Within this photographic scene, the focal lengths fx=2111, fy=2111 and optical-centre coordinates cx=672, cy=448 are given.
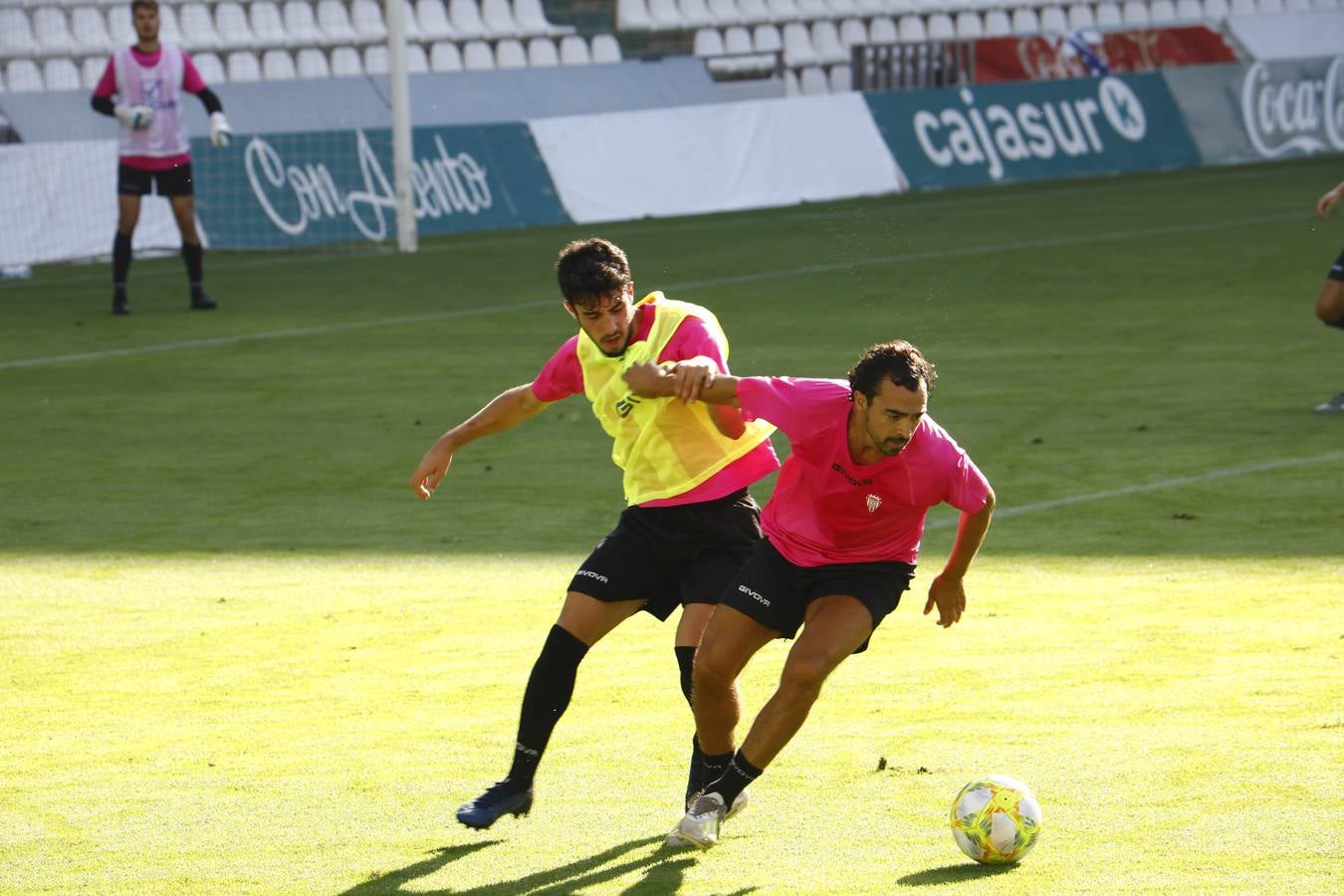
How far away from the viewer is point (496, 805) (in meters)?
5.39

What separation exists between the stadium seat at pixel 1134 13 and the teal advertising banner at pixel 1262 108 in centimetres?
379

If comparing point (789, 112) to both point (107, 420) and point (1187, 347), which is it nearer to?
point (1187, 347)

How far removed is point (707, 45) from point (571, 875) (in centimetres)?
2658

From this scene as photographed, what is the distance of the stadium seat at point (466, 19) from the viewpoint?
28.8 meters

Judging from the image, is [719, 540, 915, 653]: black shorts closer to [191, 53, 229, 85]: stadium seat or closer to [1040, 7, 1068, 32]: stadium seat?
[191, 53, 229, 85]: stadium seat

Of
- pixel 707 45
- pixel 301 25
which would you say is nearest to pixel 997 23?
pixel 707 45

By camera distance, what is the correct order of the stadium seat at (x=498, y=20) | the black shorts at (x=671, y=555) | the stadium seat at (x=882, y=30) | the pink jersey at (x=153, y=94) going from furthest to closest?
the stadium seat at (x=882, y=30) → the stadium seat at (x=498, y=20) → the pink jersey at (x=153, y=94) → the black shorts at (x=671, y=555)

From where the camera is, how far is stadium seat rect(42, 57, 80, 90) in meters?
24.2

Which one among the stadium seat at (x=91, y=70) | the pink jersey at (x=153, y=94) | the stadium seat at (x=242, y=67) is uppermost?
the pink jersey at (x=153, y=94)

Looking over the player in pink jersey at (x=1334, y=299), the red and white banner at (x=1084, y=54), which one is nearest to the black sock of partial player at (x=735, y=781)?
the player in pink jersey at (x=1334, y=299)

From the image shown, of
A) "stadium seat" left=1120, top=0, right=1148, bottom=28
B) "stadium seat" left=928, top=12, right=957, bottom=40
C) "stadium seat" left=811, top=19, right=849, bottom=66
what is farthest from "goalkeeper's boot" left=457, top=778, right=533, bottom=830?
"stadium seat" left=1120, top=0, right=1148, bottom=28

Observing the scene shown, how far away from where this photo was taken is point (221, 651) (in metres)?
7.48

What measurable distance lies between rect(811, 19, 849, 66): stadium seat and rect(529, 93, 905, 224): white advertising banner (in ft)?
13.7

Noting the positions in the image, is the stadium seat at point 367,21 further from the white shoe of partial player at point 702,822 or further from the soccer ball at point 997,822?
the soccer ball at point 997,822
